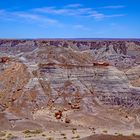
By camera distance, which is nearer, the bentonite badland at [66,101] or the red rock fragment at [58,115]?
the bentonite badland at [66,101]

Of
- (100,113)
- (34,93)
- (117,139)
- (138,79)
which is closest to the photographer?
(117,139)

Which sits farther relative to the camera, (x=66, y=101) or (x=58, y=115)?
(x=66, y=101)

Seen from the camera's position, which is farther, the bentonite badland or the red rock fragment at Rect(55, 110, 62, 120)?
the red rock fragment at Rect(55, 110, 62, 120)

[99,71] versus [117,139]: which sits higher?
[99,71]

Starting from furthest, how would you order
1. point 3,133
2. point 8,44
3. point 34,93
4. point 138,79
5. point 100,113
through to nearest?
point 8,44, point 138,79, point 34,93, point 100,113, point 3,133

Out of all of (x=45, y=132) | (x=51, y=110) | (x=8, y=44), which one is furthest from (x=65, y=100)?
(x=8, y=44)

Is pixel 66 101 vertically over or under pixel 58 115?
over

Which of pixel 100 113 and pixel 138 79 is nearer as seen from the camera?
pixel 100 113

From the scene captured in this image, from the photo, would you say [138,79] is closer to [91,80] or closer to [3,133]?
[91,80]

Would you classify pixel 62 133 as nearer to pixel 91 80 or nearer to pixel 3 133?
pixel 3 133
